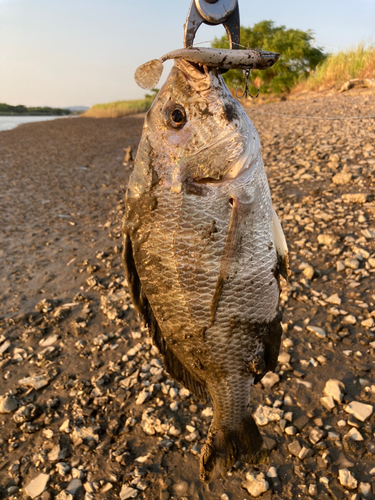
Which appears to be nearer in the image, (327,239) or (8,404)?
(8,404)

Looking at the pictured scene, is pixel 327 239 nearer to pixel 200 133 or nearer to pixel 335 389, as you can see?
pixel 335 389

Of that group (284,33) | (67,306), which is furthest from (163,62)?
(284,33)

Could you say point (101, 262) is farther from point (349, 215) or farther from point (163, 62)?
point (163, 62)

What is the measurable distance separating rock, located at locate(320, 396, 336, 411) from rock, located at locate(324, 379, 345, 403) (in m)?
0.04

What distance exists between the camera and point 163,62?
4.51ft

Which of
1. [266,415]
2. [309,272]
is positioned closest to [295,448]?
[266,415]

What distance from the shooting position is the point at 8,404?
10.4 ft

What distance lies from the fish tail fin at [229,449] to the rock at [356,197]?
4.94 metres

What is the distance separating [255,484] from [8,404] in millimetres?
2252

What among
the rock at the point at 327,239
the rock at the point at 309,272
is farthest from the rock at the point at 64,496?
the rock at the point at 327,239

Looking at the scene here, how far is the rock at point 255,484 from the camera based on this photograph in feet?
7.79

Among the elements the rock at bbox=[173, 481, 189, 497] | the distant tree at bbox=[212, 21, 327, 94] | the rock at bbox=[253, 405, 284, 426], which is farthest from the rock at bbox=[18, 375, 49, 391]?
the distant tree at bbox=[212, 21, 327, 94]

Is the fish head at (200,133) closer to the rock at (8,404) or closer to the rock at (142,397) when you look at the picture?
the rock at (142,397)

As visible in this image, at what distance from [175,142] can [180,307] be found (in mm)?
768
